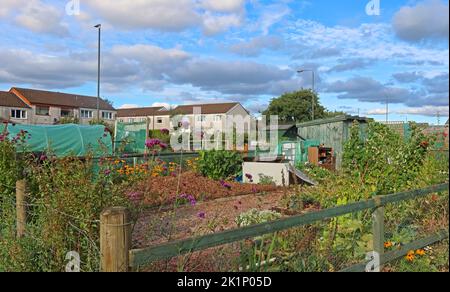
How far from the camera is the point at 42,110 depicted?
57.5 metres

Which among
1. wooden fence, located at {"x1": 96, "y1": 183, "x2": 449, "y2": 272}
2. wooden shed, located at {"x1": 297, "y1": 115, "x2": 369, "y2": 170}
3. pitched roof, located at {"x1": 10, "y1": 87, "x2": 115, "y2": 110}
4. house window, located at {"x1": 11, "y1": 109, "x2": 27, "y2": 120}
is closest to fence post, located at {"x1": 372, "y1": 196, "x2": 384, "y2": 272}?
wooden fence, located at {"x1": 96, "y1": 183, "x2": 449, "y2": 272}

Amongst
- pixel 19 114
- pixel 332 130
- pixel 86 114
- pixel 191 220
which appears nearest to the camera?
pixel 191 220

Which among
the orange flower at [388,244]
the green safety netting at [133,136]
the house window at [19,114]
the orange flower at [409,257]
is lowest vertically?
the orange flower at [409,257]

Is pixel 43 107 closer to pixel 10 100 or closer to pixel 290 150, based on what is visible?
pixel 10 100

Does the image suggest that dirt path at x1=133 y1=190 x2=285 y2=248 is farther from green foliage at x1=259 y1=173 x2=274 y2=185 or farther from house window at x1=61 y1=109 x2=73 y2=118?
house window at x1=61 y1=109 x2=73 y2=118

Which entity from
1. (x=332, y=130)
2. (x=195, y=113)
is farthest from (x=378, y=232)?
(x=195, y=113)

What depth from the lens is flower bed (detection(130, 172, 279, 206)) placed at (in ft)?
25.7

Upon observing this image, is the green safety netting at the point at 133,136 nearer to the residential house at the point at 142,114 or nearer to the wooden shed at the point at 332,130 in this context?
the wooden shed at the point at 332,130

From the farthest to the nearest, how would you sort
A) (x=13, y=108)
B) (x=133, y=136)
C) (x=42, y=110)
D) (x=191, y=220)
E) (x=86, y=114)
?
(x=86, y=114)
(x=42, y=110)
(x=13, y=108)
(x=133, y=136)
(x=191, y=220)

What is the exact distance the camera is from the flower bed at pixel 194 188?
7.85m

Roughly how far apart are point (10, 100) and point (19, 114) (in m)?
2.14

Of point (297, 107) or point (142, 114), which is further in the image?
Answer: point (142, 114)

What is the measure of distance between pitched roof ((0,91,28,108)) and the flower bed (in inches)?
2026

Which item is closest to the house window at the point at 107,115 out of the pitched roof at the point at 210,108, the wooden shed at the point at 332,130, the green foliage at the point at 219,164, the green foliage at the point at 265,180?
the pitched roof at the point at 210,108
